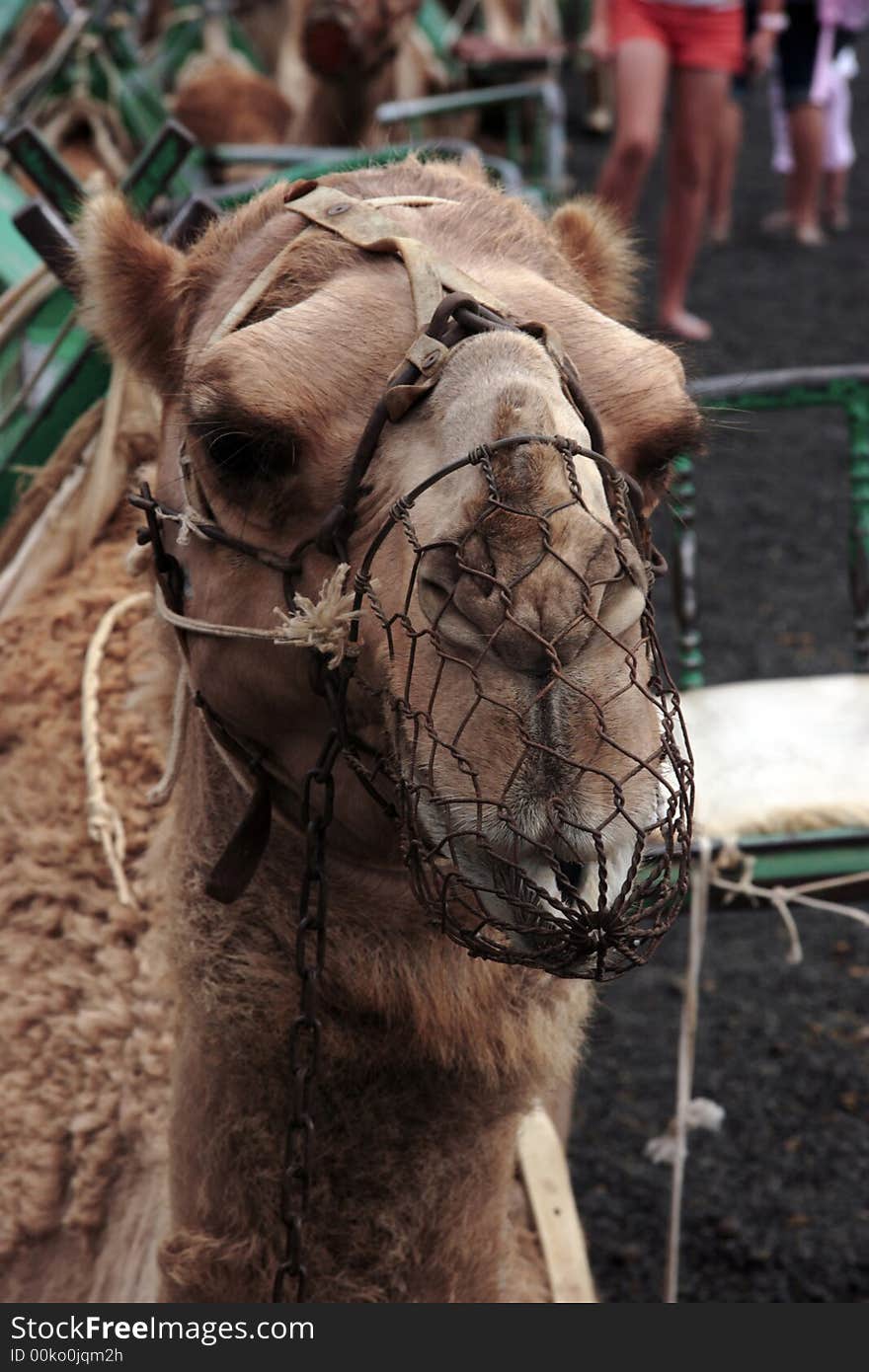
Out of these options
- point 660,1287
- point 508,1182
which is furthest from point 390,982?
point 660,1287

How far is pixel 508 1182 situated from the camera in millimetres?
2305

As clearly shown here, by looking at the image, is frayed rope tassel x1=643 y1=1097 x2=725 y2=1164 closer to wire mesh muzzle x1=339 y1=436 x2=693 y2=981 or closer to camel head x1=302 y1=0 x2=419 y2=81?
wire mesh muzzle x1=339 y1=436 x2=693 y2=981

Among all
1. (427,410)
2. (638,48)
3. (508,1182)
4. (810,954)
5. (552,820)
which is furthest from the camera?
(638,48)

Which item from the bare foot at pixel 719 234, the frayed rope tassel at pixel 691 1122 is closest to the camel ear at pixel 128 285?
the frayed rope tassel at pixel 691 1122

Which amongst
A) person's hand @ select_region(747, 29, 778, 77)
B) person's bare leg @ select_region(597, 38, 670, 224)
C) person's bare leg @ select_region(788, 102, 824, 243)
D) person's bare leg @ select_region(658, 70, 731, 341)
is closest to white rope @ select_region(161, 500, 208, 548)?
person's bare leg @ select_region(597, 38, 670, 224)

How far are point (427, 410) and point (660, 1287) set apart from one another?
2.67 meters

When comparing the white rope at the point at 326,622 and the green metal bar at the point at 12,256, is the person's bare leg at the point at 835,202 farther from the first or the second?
the white rope at the point at 326,622

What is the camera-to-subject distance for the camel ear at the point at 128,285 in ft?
7.35

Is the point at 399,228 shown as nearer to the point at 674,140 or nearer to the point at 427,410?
the point at 427,410

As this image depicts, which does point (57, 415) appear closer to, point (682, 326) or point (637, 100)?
point (637, 100)

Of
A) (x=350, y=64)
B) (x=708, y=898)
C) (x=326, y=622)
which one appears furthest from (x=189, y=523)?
(x=350, y=64)

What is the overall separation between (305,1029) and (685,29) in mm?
5885

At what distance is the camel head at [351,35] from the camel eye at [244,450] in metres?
6.13

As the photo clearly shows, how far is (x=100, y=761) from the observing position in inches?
115
